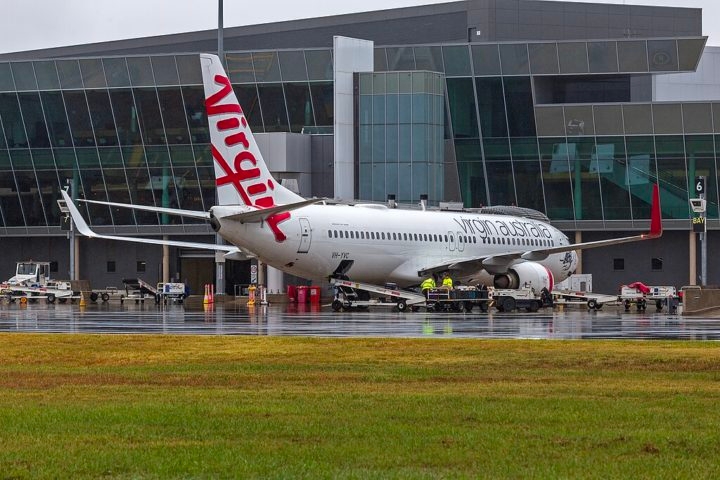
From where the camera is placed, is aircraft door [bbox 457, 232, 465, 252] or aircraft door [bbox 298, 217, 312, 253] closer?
aircraft door [bbox 298, 217, 312, 253]

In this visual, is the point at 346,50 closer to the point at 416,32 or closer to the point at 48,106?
the point at 48,106

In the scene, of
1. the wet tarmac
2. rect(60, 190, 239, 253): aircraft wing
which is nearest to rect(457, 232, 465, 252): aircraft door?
rect(60, 190, 239, 253): aircraft wing

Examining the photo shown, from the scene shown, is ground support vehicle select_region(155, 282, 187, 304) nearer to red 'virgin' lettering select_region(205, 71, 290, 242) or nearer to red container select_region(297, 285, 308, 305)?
red container select_region(297, 285, 308, 305)

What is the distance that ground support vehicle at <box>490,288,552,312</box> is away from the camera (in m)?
51.2

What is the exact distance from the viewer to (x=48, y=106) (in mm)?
79500

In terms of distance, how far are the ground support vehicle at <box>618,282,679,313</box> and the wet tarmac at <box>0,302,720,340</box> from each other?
8.07 m

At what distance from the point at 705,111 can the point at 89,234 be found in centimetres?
3419

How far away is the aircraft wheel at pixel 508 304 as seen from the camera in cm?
5112

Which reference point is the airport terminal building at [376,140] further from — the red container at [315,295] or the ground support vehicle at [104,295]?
the ground support vehicle at [104,295]

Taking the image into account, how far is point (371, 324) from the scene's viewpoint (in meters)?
38.6

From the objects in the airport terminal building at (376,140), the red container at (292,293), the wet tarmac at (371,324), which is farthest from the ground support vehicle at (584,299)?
the airport terminal building at (376,140)

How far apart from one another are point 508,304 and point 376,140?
21176 millimetres

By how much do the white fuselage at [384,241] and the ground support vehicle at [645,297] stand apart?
5.06 metres

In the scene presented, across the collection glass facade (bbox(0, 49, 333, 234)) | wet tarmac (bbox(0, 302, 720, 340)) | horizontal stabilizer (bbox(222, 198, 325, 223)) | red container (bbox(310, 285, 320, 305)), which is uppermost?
glass facade (bbox(0, 49, 333, 234))
